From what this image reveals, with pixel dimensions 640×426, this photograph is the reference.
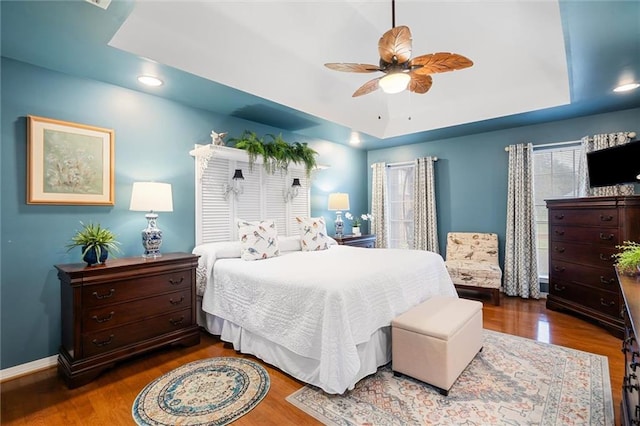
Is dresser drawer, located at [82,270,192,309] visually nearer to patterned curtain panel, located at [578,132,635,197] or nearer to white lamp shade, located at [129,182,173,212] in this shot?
white lamp shade, located at [129,182,173,212]

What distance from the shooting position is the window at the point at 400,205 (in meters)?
5.80

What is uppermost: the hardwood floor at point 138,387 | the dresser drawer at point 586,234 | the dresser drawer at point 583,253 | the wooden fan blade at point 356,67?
the wooden fan blade at point 356,67

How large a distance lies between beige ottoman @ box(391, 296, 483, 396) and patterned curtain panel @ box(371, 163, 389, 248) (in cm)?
349

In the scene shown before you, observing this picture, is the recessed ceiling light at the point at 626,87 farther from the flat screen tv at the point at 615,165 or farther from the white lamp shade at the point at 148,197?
the white lamp shade at the point at 148,197

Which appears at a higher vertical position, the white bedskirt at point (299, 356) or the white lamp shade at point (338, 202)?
the white lamp shade at point (338, 202)

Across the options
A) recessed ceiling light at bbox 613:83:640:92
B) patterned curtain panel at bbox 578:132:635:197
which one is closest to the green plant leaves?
recessed ceiling light at bbox 613:83:640:92

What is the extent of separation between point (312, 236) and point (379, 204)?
249 cm

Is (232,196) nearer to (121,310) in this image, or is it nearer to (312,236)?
(312,236)

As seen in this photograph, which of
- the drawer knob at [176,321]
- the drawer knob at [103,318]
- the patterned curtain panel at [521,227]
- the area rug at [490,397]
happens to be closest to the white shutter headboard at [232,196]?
the drawer knob at [176,321]

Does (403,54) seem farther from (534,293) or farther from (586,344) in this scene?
(534,293)

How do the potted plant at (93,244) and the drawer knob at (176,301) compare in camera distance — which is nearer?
the potted plant at (93,244)

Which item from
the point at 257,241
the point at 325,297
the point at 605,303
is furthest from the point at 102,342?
the point at 605,303

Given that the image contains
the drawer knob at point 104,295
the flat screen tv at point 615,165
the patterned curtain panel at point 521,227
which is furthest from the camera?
the patterned curtain panel at point 521,227

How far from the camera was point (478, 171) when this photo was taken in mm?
4980
